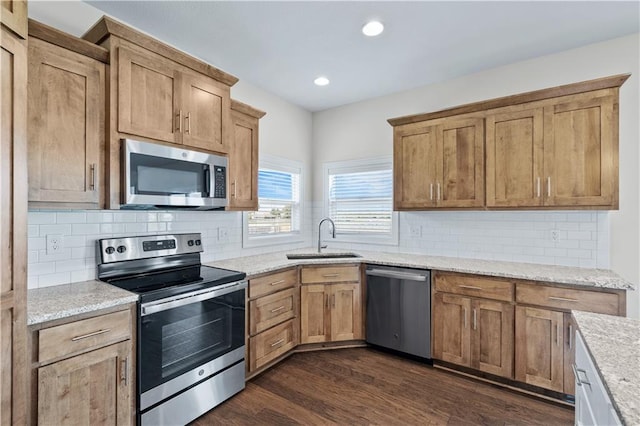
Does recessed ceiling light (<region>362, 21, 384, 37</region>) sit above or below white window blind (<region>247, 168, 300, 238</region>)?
above

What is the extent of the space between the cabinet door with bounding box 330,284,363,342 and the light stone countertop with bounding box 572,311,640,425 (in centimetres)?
195

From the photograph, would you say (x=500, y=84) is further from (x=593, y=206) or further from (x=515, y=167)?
(x=593, y=206)

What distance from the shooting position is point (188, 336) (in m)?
2.07

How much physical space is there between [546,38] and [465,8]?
0.93 metres

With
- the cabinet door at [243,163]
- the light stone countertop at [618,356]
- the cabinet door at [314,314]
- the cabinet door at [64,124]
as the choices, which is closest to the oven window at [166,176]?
the cabinet door at [64,124]

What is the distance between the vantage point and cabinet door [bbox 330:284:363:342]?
3184 millimetres

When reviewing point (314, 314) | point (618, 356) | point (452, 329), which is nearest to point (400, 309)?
point (452, 329)

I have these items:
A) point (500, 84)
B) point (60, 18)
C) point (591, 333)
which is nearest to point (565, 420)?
point (591, 333)

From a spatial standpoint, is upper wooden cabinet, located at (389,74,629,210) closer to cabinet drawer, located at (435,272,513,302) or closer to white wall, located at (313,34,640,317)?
white wall, located at (313,34,640,317)

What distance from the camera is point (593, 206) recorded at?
7.86ft

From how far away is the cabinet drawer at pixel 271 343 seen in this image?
2.63m

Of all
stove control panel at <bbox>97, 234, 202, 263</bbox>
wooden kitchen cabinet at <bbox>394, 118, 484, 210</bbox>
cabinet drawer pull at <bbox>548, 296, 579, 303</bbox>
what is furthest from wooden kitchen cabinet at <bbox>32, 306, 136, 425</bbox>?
cabinet drawer pull at <bbox>548, 296, 579, 303</bbox>

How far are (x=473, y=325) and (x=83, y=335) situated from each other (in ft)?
8.93

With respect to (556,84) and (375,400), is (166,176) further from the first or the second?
(556,84)
